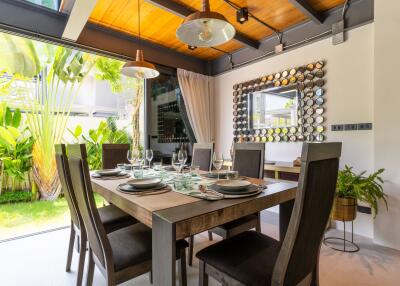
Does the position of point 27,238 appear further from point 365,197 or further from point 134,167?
point 365,197

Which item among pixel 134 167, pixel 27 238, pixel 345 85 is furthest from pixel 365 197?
pixel 27 238

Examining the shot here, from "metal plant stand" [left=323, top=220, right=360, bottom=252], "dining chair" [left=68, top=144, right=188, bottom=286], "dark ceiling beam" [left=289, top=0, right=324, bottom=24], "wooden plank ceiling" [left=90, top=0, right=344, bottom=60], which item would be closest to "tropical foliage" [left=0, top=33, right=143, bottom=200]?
"wooden plank ceiling" [left=90, top=0, right=344, bottom=60]

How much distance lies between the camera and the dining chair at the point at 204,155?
100 inches

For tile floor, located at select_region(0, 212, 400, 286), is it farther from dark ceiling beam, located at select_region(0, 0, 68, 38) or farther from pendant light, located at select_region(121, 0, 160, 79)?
dark ceiling beam, located at select_region(0, 0, 68, 38)

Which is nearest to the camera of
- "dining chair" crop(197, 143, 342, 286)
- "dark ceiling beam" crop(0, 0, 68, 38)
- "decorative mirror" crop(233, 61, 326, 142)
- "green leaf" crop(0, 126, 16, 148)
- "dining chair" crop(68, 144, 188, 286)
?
"dining chair" crop(197, 143, 342, 286)

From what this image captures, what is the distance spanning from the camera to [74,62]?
343 cm

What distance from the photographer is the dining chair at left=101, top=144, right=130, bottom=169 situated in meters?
2.58

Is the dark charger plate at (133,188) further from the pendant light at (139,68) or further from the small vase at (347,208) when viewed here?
the small vase at (347,208)

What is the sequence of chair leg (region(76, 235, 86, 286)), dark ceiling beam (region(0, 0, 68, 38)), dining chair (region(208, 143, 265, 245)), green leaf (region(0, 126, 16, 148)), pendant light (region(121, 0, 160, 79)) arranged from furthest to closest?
1. green leaf (region(0, 126, 16, 148))
2. dark ceiling beam (region(0, 0, 68, 38))
3. pendant light (region(121, 0, 160, 79))
4. dining chair (region(208, 143, 265, 245))
5. chair leg (region(76, 235, 86, 286))

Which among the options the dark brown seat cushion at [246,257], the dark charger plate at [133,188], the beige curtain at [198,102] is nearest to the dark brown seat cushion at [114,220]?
the dark charger plate at [133,188]

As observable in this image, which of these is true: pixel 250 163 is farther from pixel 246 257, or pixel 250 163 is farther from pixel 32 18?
pixel 32 18

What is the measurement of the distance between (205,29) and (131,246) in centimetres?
147

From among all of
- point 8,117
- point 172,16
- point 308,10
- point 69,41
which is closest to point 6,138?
point 8,117

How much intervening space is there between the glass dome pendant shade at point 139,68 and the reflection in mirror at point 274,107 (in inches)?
71.8
